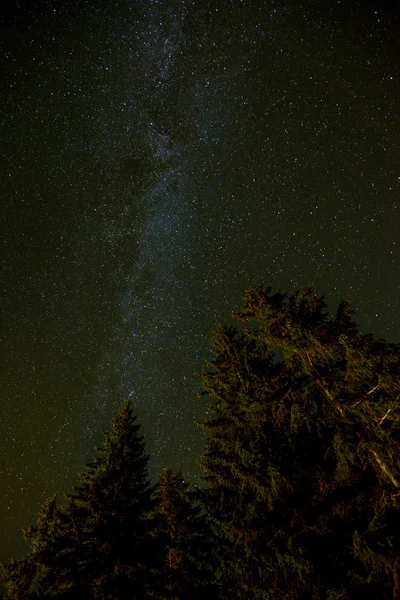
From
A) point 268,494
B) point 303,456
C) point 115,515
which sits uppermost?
point 115,515

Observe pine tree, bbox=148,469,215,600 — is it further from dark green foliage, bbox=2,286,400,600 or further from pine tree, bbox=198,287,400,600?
pine tree, bbox=198,287,400,600

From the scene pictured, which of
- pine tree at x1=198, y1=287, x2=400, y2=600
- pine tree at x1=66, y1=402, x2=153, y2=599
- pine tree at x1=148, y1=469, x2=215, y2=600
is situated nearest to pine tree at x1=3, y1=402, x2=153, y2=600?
pine tree at x1=66, y1=402, x2=153, y2=599

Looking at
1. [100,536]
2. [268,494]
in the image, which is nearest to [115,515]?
[100,536]

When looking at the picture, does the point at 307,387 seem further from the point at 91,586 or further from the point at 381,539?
the point at 91,586

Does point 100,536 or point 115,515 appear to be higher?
point 115,515

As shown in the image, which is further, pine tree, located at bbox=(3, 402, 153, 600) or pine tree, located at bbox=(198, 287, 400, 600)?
pine tree, located at bbox=(3, 402, 153, 600)

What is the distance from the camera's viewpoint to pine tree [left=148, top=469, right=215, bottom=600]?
9.76 m

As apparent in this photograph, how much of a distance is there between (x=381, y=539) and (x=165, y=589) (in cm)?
705

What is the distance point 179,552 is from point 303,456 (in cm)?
585

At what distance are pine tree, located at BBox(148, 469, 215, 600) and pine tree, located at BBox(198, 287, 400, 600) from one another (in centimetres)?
238

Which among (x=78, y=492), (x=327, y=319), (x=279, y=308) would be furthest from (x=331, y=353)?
(x=78, y=492)

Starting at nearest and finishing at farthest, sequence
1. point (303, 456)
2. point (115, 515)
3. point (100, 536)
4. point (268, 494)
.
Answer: point (268, 494) < point (303, 456) < point (100, 536) < point (115, 515)

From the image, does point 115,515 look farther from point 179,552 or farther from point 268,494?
point 268,494

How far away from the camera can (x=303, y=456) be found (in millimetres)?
8414
